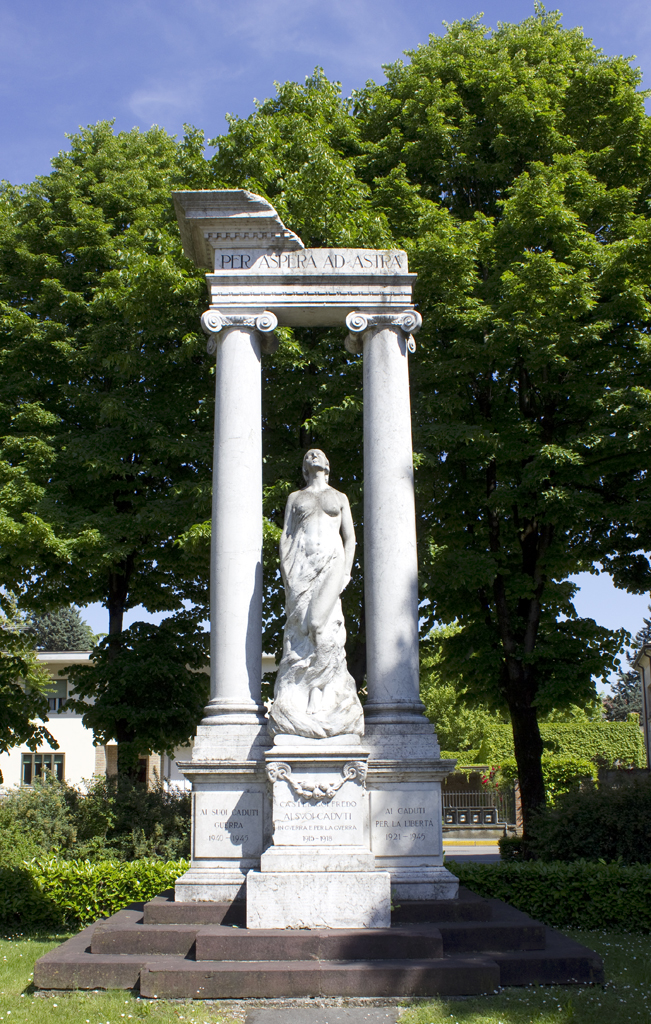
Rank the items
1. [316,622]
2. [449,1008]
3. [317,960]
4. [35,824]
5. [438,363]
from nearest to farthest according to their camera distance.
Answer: [449,1008] → [317,960] → [316,622] → [35,824] → [438,363]

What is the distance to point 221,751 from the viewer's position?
9.70 metres

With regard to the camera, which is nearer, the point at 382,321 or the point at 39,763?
the point at 382,321

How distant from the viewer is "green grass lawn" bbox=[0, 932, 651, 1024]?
684cm

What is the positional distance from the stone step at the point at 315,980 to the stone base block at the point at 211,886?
1.64m

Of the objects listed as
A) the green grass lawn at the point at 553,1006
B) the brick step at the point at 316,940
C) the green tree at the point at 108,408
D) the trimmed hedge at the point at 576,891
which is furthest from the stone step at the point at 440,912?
the green tree at the point at 108,408

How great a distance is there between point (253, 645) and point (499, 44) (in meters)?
15.8

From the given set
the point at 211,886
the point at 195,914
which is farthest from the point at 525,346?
the point at 195,914

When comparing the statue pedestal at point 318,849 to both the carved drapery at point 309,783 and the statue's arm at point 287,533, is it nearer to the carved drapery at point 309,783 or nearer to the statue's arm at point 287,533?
the carved drapery at point 309,783

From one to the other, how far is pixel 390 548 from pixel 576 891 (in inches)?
217

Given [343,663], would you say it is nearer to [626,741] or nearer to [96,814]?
[96,814]

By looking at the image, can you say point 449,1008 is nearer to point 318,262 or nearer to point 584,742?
point 318,262

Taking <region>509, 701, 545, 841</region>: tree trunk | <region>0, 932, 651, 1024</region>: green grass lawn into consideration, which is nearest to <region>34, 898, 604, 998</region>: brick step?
<region>0, 932, 651, 1024</region>: green grass lawn

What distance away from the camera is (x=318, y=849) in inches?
353

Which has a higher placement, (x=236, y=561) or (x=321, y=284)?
(x=321, y=284)
